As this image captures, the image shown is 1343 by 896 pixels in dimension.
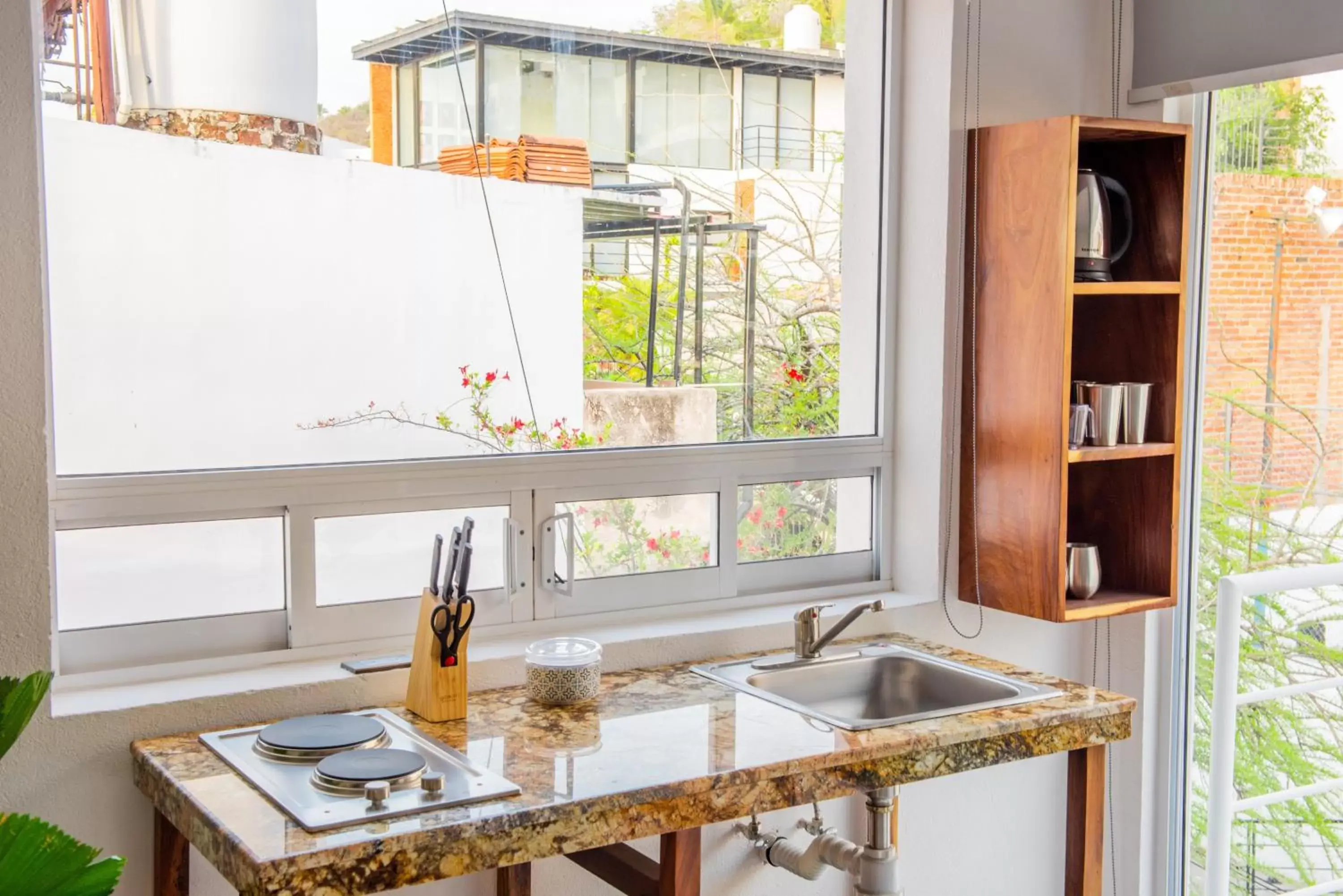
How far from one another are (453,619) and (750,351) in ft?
3.34

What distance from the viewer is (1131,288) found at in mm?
2666

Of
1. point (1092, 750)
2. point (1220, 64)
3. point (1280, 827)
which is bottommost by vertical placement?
point (1280, 827)

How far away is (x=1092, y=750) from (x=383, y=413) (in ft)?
4.57

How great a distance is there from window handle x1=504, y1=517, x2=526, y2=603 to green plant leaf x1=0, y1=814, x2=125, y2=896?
3.74ft

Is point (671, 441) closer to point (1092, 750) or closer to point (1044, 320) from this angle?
point (1044, 320)

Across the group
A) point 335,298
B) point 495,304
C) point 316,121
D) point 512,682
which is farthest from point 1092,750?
point 316,121

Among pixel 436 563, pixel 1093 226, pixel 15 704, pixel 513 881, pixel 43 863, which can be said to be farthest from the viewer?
pixel 1093 226

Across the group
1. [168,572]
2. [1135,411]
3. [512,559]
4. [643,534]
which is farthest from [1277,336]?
[168,572]

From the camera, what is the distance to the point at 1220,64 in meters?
2.79

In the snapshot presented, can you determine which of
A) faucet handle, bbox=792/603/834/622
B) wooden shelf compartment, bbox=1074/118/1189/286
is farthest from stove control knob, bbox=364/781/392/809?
wooden shelf compartment, bbox=1074/118/1189/286

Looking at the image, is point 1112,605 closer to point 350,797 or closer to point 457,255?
point 457,255

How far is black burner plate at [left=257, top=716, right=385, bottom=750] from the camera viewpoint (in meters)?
1.92

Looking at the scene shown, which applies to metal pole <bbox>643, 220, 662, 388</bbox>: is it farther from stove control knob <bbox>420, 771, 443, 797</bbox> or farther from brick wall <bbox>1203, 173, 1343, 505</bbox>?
brick wall <bbox>1203, 173, 1343, 505</bbox>

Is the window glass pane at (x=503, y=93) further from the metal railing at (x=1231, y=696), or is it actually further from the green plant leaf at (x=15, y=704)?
the metal railing at (x=1231, y=696)
